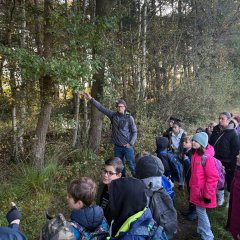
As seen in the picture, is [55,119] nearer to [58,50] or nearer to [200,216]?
[58,50]

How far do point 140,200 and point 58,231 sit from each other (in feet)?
2.60

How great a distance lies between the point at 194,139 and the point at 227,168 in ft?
6.09

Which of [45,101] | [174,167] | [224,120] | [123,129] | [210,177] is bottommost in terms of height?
[174,167]

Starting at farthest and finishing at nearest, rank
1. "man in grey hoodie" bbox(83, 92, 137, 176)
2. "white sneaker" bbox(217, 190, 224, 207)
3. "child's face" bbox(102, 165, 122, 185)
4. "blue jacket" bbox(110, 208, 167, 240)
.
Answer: "man in grey hoodie" bbox(83, 92, 137, 176)
"white sneaker" bbox(217, 190, 224, 207)
"child's face" bbox(102, 165, 122, 185)
"blue jacket" bbox(110, 208, 167, 240)

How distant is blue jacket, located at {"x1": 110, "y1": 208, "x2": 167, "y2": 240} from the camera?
2.49 m

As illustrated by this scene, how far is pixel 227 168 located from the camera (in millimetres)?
5605

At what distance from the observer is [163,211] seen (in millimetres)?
3098

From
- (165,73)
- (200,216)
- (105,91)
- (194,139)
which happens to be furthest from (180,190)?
(165,73)

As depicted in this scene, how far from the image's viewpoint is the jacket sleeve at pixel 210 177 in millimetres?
4070

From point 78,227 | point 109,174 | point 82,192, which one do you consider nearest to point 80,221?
point 78,227

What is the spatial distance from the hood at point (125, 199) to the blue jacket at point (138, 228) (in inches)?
2.0

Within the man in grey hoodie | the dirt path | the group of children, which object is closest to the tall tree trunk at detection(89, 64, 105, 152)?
the man in grey hoodie

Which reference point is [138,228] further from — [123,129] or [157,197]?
[123,129]

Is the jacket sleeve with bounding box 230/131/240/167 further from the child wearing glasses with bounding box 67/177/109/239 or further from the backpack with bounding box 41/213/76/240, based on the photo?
the backpack with bounding box 41/213/76/240
